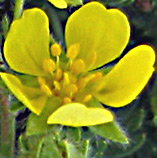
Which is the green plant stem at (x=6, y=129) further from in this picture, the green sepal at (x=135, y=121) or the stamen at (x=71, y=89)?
the green sepal at (x=135, y=121)

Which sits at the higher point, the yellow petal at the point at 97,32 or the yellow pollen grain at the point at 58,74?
the yellow petal at the point at 97,32

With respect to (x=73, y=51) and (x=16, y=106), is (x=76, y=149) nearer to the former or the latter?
(x=16, y=106)

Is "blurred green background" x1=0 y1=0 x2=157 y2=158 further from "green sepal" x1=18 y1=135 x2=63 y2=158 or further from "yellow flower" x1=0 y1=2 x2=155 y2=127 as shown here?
"green sepal" x1=18 y1=135 x2=63 y2=158

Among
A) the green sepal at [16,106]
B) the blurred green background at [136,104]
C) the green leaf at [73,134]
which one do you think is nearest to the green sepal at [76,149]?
the green leaf at [73,134]

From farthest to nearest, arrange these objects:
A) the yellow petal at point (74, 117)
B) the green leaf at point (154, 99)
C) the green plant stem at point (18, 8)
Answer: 1. the green leaf at point (154, 99)
2. the green plant stem at point (18, 8)
3. the yellow petal at point (74, 117)

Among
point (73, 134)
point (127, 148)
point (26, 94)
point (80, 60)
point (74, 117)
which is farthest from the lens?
point (127, 148)

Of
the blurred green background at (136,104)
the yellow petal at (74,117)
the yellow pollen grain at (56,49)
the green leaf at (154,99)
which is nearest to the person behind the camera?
the yellow petal at (74,117)

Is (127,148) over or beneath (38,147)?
beneath

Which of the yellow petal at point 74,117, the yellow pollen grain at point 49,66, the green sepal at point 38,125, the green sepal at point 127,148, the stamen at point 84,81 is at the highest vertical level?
the yellow petal at point 74,117

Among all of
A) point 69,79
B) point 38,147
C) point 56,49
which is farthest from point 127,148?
point 38,147

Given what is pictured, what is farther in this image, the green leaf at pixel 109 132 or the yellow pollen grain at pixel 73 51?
the yellow pollen grain at pixel 73 51
